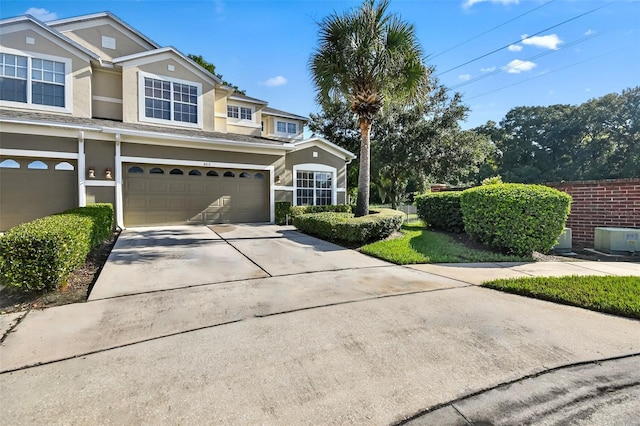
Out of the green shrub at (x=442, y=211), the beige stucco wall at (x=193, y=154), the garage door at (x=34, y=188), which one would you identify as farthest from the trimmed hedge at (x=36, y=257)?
the green shrub at (x=442, y=211)

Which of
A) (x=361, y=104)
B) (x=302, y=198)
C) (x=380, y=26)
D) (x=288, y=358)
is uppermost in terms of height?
(x=380, y=26)

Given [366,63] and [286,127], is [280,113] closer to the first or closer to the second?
[286,127]

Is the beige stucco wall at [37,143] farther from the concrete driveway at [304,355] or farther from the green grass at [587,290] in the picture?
the green grass at [587,290]

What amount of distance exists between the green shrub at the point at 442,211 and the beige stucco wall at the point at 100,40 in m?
13.8

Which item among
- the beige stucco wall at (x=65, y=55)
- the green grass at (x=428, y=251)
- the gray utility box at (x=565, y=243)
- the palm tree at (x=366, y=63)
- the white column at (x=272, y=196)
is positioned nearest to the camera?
the green grass at (x=428, y=251)

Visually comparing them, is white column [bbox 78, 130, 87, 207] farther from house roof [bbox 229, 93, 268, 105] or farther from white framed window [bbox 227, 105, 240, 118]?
house roof [bbox 229, 93, 268, 105]

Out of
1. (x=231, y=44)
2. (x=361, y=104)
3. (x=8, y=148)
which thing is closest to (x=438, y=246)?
(x=361, y=104)

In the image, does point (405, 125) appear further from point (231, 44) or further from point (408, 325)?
point (408, 325)

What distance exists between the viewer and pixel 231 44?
38.0 feet

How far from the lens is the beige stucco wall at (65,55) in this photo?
10906mm

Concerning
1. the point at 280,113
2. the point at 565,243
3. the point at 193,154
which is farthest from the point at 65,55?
the point at 565,243

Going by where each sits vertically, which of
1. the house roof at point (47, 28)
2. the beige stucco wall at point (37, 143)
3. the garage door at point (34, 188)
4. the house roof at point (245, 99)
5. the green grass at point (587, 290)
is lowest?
the green grass at point (587, 290)

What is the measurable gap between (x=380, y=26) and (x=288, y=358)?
33.4ft

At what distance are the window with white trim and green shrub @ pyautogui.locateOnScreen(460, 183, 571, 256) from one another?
835 centimetres
